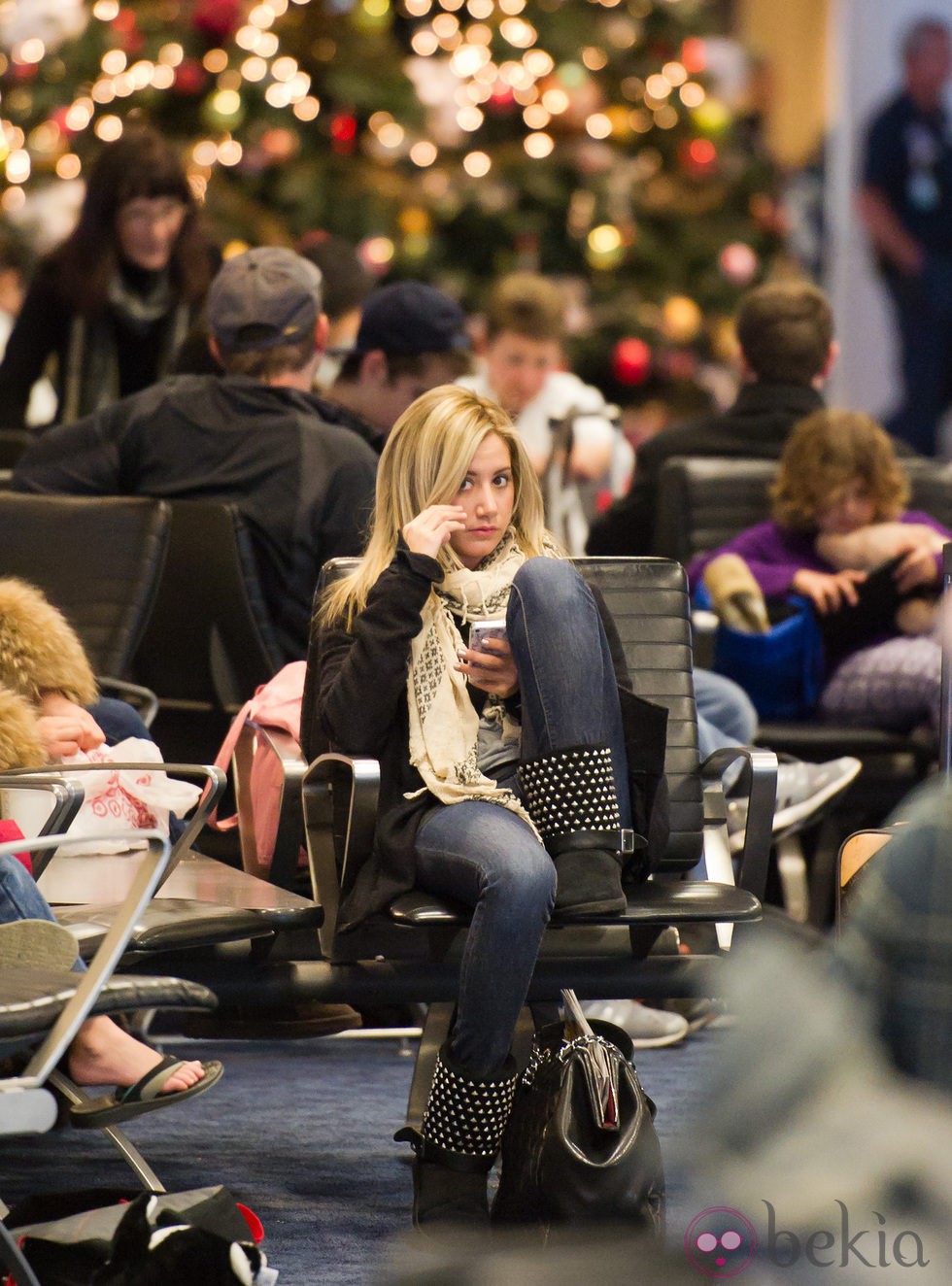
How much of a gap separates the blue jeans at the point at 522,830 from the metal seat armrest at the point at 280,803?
26 centimetres

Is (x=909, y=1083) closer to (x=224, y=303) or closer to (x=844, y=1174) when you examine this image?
(x=844, y=1174)

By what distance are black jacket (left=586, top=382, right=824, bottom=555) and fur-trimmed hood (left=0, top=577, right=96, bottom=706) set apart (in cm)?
215

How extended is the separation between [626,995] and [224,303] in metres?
1.86

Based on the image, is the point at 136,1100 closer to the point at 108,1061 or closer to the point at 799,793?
the point at 108,1061

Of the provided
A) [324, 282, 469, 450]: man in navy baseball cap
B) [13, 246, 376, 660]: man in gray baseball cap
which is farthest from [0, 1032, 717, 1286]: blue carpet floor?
[324, 282, 469, 450]: man in navy baseball cap

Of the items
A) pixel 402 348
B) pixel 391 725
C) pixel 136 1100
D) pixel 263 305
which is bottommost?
pixel 136 1100

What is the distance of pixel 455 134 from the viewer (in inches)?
311

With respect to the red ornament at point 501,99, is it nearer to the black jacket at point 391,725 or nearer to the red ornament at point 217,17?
the red ornament at point 217,17

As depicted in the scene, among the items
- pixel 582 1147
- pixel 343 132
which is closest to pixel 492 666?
pixel 582 1147

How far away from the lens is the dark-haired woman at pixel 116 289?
198 inches

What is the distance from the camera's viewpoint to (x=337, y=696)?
306cm

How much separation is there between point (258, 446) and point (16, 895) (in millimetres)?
1664

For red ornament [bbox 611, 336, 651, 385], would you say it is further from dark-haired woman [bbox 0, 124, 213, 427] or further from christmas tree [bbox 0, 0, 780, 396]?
dark-haired woman [bbox 0, 124, 213, 427]

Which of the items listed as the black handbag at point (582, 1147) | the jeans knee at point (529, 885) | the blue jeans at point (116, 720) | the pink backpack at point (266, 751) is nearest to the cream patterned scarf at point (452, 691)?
the jeans knee at point (529, 885)
